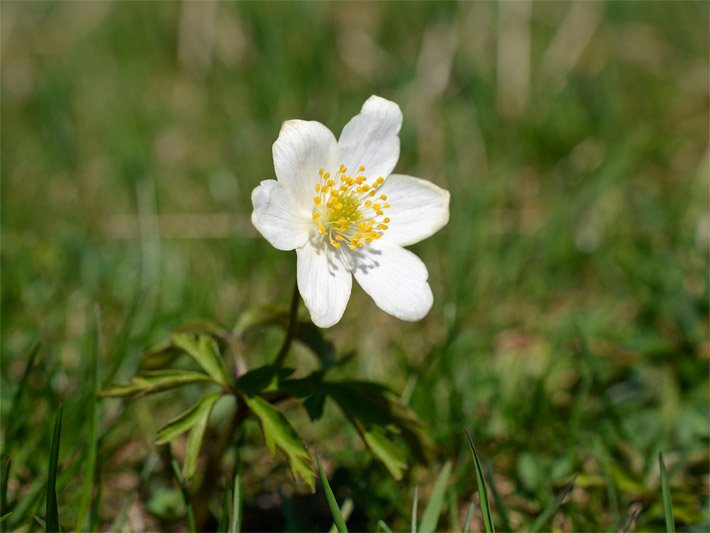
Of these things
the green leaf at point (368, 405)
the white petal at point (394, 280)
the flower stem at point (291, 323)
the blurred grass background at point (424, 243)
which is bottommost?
the blurred grass background at point (424, 243)

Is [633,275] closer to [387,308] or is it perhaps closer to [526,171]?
[526,171]

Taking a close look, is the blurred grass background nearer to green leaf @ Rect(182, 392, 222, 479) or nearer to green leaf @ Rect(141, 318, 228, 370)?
green leaf @ Rect(141, 318, 228, 370)

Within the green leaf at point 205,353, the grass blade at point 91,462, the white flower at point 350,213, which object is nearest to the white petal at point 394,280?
the white flower at point 350,213

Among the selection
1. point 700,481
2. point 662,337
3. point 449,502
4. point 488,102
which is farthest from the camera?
point 488,102

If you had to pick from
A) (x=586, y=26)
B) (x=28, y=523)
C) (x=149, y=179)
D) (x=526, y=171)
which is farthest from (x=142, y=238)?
(x=586, y=26)

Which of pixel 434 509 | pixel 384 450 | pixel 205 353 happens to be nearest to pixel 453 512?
pixel 434 509

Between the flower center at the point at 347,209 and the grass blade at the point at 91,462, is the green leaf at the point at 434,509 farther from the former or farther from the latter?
the grass blade at the point at 91,462
